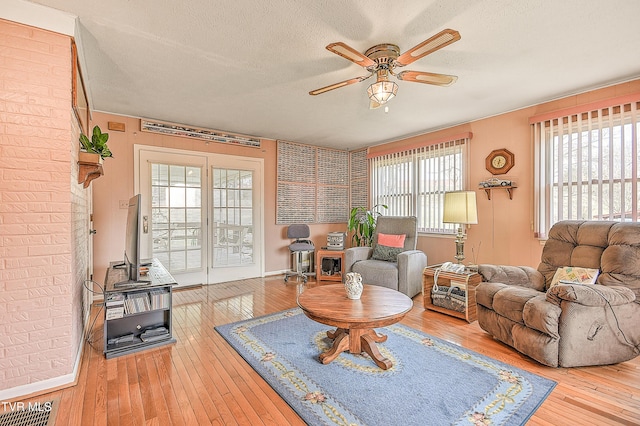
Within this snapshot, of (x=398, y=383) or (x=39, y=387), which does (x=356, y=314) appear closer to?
(x=398, y=383)

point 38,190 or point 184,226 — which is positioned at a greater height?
point 38,190

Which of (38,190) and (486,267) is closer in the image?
(38,190)

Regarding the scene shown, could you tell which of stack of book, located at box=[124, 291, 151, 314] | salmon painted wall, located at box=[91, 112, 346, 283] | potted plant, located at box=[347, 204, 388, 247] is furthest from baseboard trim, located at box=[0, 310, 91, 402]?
potted plant, located at box=[347, 204, 388, 247]

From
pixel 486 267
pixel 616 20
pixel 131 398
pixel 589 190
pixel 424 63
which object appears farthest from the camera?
pixel 589 190

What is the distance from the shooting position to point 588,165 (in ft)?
10.2

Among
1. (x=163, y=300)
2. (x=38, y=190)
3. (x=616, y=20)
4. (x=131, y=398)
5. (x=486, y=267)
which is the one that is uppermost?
(x=616, y=20)

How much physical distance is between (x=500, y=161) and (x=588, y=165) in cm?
86

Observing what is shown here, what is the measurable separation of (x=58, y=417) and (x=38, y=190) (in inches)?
53.7

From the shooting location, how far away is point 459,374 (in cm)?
204

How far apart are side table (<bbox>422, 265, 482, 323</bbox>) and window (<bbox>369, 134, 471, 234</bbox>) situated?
123 centimetres

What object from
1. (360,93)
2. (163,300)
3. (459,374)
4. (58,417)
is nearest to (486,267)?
(459,374)

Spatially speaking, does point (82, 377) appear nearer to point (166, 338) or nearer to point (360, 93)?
point (166, 338)

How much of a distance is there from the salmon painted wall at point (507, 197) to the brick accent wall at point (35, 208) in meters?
4.35

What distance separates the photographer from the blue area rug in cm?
164
